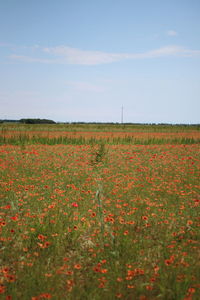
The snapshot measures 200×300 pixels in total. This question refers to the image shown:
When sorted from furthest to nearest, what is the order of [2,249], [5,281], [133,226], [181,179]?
[181,179]
[133,226]
[2,249]
[5,281]

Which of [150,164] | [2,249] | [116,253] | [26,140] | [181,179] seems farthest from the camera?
[26,140]

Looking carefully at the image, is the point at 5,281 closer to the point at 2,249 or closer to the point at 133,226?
the point at 2,249

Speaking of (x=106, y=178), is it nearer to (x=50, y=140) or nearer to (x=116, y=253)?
(x=116, y=253)

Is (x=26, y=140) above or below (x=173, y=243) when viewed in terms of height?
above

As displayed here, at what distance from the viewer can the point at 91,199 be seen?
6.59 metres

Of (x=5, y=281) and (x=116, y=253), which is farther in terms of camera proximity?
(x=116, y=253)

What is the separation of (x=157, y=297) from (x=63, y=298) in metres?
1.12

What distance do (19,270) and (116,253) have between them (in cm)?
144

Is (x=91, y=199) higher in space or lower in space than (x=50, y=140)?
lower

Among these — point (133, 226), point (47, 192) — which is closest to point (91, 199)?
point (47, 192)

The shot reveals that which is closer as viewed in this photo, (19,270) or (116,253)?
(19,270)

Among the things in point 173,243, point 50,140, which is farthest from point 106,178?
point 50,140

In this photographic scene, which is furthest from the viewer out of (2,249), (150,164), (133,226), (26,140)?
(26,140)

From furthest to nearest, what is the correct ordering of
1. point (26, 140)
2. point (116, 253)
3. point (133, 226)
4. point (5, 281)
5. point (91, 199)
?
point (26, 140), point (91, 199), point (133, 226), point (116, 253), point (5, 281)
